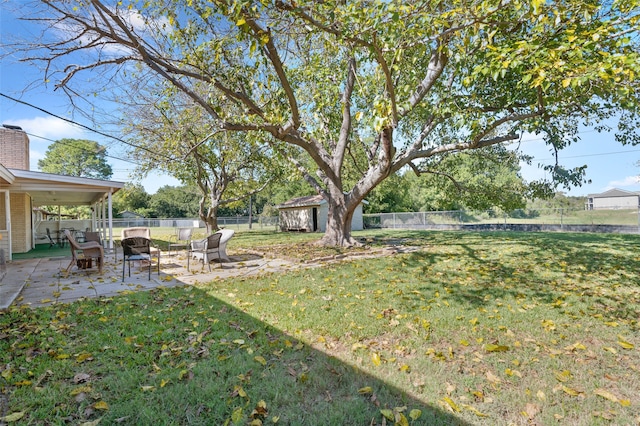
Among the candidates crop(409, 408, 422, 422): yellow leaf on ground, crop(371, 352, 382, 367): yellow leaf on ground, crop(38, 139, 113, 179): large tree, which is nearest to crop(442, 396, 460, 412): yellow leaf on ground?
crop(409, 408, 422, 422): yellow leaf on ground

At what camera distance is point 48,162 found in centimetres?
4341

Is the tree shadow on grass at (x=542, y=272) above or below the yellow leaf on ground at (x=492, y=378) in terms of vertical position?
above

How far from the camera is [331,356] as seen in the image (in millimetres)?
3211

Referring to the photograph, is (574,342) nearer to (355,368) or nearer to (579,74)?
(355,368)

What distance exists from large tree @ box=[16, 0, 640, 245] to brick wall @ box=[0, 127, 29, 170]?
1209 centimetres

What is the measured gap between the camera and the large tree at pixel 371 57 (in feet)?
15.3

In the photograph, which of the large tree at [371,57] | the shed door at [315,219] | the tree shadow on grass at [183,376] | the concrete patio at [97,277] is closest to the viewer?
the tree shadow on grass at [183,376]

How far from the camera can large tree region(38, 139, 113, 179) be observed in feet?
142

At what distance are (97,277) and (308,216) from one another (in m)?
19.4

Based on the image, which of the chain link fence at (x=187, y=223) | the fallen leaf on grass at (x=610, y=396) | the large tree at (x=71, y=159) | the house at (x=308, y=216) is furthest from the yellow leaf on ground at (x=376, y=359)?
the large tree at (x=71, y=159)

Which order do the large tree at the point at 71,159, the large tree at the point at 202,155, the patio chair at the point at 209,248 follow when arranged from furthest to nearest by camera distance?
the large tree at the point at 71,159 → the large tree at the point at 202,155 → the patio chair at the point at 209,248

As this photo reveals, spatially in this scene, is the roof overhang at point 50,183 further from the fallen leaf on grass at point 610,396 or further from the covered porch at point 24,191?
the fallen leaf on grass at point 610,396

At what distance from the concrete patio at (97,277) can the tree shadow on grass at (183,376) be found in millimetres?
1250

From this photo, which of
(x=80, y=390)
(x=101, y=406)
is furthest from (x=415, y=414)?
(x=80, y=390)
